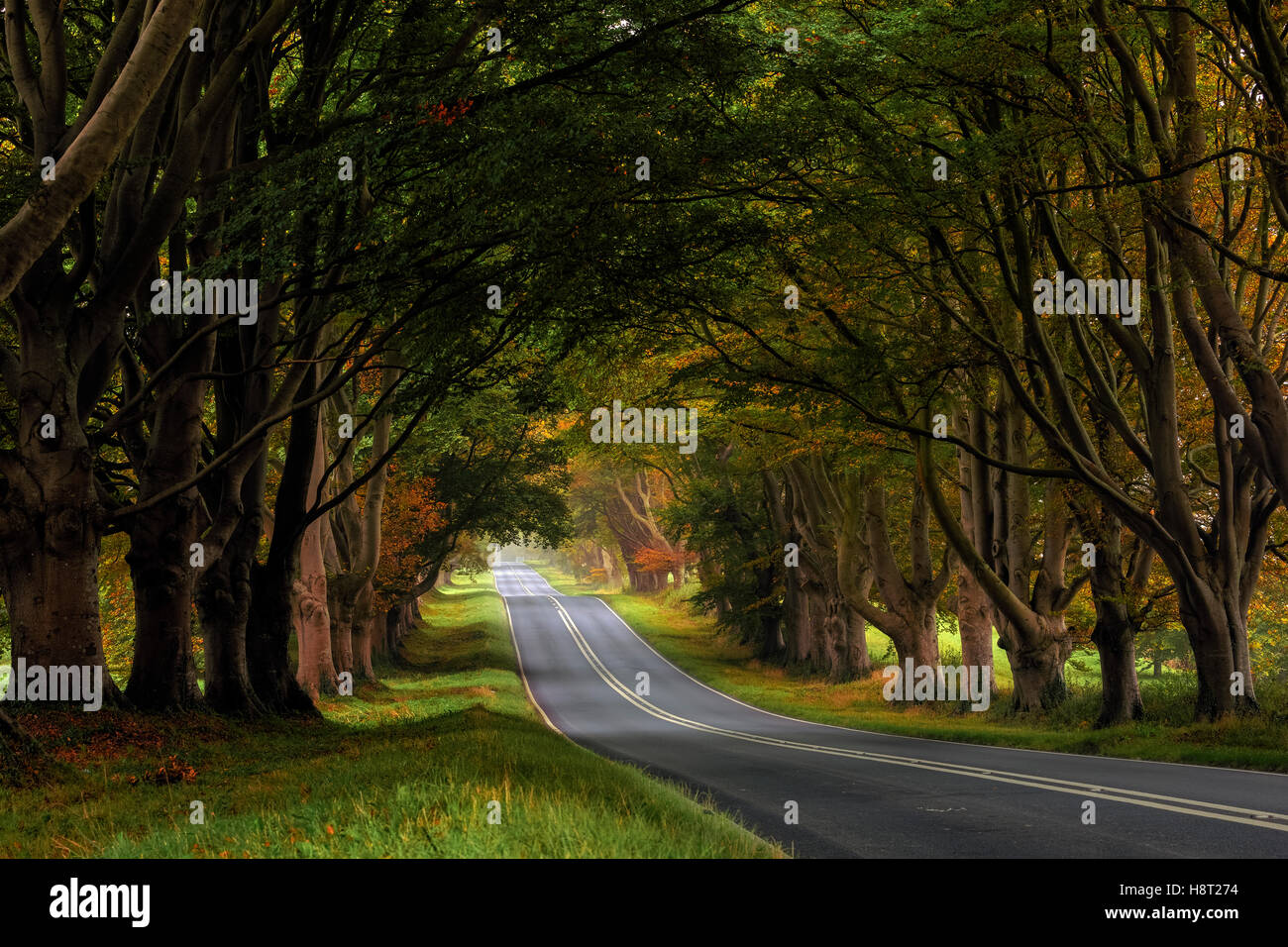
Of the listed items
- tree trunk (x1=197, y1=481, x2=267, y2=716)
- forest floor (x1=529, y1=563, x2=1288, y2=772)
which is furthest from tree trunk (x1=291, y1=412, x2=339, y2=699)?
forest floor (x1=529, y1=563, x2=1288, y2=772)

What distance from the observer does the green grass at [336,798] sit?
20.4ft

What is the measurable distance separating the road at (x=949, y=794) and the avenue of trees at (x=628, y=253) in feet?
15.5

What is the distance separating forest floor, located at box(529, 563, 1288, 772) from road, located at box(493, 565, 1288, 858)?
0.94 meters

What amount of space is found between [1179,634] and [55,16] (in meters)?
61.1

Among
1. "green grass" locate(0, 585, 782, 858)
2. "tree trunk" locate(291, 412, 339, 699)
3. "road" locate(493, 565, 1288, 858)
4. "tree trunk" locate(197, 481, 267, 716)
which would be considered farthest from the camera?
"tree trunk" locate(291, 412, 339, 699)

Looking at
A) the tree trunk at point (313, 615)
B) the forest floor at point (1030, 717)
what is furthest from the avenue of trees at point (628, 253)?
the tree trunk at point (313, 615)

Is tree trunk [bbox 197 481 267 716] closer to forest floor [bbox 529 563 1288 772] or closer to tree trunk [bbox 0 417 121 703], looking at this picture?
tree trunk [bbox 0 417 121 703]

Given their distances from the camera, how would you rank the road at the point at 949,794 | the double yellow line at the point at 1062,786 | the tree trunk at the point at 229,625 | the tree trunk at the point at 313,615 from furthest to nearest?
the tree trunk at the point at 313,615, the tree trunk at the point at 229,625, the double yellow line at the point at 1062,786, the road at the point at 949,794

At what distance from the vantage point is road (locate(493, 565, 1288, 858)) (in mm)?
8547

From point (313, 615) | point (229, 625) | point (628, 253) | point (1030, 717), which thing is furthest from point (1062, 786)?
point (313, 615)

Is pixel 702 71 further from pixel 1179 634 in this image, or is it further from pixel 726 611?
pixel 1179 634

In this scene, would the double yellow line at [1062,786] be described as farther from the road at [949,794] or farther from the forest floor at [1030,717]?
the forest floor at [1030,717]

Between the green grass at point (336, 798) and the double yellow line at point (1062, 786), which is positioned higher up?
the green grass at point (336, 798)

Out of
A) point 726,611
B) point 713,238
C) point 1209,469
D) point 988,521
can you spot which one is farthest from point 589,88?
point 726,611
